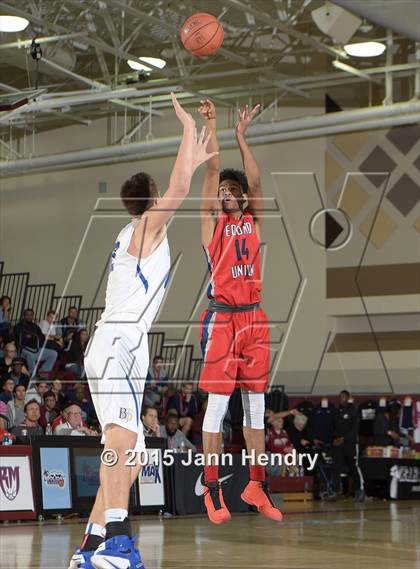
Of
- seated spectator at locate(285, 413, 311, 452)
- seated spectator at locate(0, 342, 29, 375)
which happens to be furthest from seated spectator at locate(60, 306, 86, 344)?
seated spectator at locate(285, 413, 311, 452)

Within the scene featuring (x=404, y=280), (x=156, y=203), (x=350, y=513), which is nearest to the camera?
(x=156, y=203)

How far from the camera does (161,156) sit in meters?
26.5

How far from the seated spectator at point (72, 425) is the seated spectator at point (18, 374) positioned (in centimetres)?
267

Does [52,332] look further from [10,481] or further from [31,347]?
[10,481]

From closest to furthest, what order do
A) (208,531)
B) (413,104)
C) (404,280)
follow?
(208,531) < (413,104) < (404,280)

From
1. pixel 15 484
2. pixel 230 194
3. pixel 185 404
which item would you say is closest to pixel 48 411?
pixel 15 484

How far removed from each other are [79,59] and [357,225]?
325 inches

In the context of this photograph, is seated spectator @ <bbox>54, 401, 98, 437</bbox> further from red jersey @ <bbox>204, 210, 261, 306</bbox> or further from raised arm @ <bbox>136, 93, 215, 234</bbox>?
raised arm @ <bbox>136, 93, 215, 234</bbox>

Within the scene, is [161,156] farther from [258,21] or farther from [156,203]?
[156,203]

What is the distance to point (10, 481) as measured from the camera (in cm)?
1438

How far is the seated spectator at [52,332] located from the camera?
72.9ft

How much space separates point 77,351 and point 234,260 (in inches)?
592

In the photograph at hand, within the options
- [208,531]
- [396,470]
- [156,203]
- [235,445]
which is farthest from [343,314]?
[156,203]

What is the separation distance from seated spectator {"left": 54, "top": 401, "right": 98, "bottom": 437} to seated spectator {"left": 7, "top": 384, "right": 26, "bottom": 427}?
907 mm
